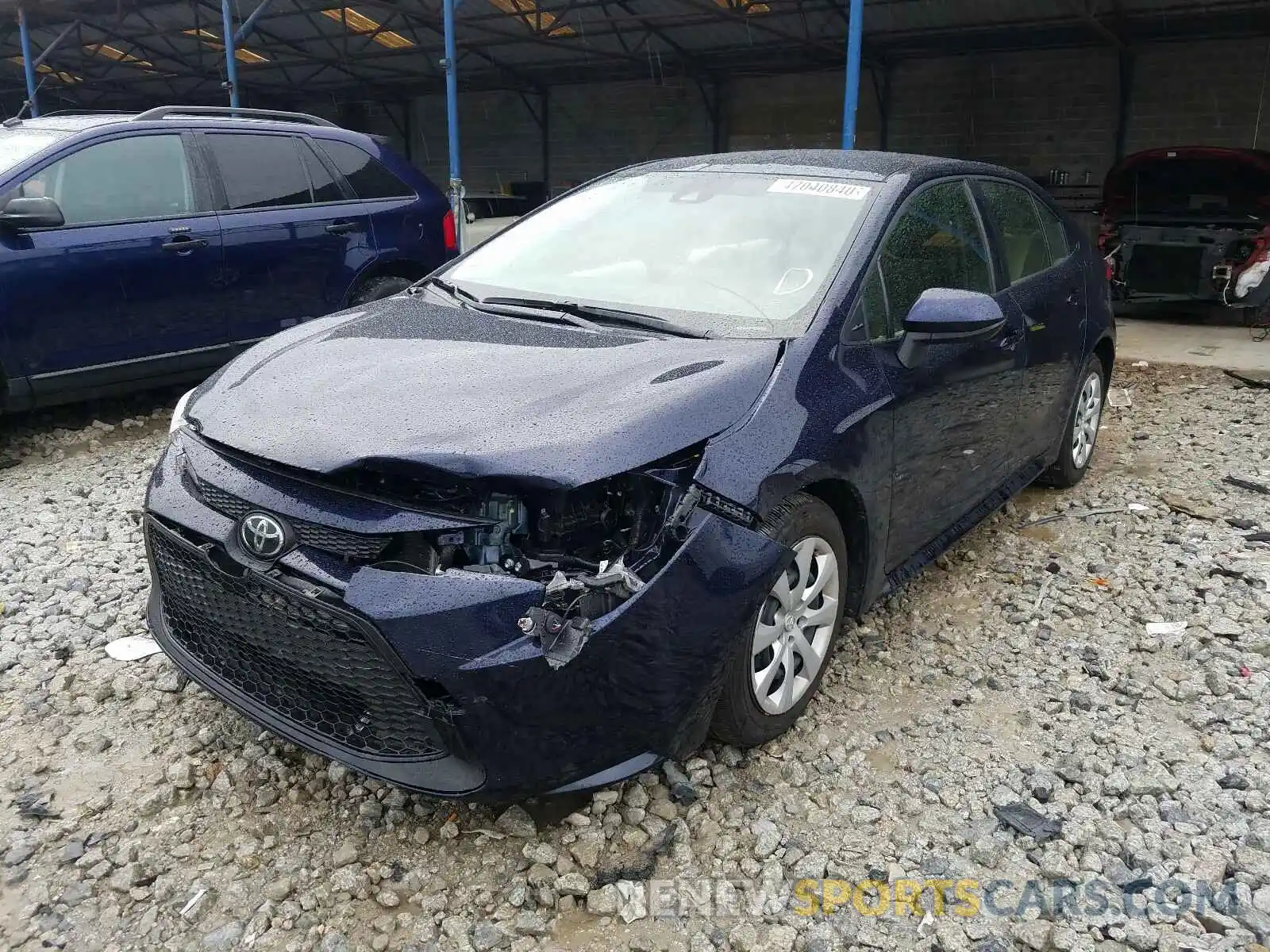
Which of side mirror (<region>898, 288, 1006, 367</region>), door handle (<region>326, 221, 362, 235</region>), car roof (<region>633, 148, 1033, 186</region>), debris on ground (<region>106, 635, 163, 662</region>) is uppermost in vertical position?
car roof (<region>633, 148, 1033, 186</region>)

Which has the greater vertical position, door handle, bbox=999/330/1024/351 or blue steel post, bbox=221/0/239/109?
blue steel post, bbox=221/0/239/109

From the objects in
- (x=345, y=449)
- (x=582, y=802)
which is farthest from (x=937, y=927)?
(x=345, y=449)

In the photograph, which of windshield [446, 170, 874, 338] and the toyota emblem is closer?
the toyota emblem

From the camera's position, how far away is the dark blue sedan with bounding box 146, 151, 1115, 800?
6.82 ft

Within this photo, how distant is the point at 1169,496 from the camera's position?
488 cm

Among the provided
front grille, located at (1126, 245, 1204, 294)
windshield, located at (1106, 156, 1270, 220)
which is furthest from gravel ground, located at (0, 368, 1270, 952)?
windshield, located at (1106, 156, 1270, 220)

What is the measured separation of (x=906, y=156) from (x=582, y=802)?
8.57 ft

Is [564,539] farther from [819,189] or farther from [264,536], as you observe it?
[819,189]

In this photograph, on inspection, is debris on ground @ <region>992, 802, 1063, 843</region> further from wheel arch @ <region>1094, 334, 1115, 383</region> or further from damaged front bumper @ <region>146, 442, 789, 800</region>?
wheel arch @ <region>1094, 334, 1115, 383</region>

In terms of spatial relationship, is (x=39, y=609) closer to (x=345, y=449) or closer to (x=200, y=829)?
(x=200, y=829)

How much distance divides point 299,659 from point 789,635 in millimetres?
1255

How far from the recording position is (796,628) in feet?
8.76

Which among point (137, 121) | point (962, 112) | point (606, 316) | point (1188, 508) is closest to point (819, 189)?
point (606, 316)

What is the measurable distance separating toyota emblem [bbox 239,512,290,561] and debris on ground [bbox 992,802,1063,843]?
1.89 metres
